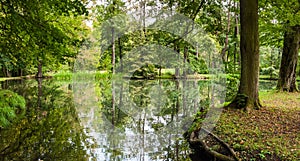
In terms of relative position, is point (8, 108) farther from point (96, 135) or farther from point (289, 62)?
point (289, 62)

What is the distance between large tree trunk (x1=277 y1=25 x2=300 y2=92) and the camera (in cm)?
982

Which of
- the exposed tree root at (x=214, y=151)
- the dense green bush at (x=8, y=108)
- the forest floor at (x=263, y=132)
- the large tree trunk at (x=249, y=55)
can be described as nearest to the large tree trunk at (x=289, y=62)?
the forest floor at (x=263, y=132)

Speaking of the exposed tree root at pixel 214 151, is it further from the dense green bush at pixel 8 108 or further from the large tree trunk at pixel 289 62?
the large tree trunk at pixel 289 62

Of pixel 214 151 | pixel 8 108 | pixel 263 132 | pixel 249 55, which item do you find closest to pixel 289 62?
pixel 249 55

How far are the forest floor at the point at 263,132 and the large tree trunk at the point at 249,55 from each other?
31 centimetres

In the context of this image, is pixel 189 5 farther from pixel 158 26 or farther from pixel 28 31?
pixel 28 31

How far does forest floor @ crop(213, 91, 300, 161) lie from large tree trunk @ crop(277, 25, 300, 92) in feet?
13.5

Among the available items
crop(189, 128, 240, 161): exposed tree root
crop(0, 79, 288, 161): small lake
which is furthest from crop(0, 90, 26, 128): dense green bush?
crop(189, 128, 240, 161): exposed tree root

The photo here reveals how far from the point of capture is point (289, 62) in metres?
10.0

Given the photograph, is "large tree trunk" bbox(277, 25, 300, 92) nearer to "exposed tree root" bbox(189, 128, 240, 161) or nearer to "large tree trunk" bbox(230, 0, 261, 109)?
"large tree trunk" bbox(230, 0, 261, 109)

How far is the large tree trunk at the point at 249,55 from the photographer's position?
6.16 metres

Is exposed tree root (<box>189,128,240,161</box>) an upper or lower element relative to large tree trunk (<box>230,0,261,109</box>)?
lower

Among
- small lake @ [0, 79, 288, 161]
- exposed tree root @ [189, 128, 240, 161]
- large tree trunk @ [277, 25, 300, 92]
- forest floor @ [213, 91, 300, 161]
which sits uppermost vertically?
large tree trunk @ [277, 25, 300, 92]

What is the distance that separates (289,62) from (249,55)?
4.84 m
